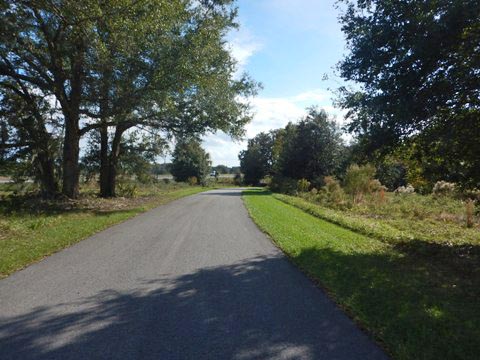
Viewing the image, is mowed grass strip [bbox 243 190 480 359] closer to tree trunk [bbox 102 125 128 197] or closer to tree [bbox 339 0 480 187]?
tree [bbox 339 0 480 187]

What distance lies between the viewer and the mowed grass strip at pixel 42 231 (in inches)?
324

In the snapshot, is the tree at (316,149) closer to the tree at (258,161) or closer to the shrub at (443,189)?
the shrub at (443,189)

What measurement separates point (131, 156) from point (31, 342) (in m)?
24.8

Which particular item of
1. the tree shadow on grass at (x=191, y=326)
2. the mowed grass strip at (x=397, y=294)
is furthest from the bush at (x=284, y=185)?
the tree shadow on grass at (x=191, y=326)

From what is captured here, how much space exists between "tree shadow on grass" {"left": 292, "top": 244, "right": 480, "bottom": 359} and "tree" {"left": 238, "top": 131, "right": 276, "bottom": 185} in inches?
2642

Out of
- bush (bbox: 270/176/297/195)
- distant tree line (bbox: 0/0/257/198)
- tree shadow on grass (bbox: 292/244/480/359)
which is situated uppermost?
distant tree line (bbox: 0/0/257/198)

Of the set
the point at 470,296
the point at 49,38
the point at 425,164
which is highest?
the point at 49,38

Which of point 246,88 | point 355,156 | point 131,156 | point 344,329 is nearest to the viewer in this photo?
point 344,329

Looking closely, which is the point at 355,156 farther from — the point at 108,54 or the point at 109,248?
the point at 108,54

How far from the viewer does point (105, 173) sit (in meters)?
26.1

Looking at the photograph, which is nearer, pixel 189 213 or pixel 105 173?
pixel 189 213

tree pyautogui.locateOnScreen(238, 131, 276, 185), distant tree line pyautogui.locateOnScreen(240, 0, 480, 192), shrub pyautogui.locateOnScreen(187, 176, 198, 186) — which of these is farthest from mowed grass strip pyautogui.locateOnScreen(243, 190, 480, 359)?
tree pyautogui.locateOnScreen(238, 131, 276, 185)

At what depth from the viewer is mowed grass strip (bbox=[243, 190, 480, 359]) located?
4332 millimetres

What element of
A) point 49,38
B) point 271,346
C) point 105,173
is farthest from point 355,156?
point 105,173
